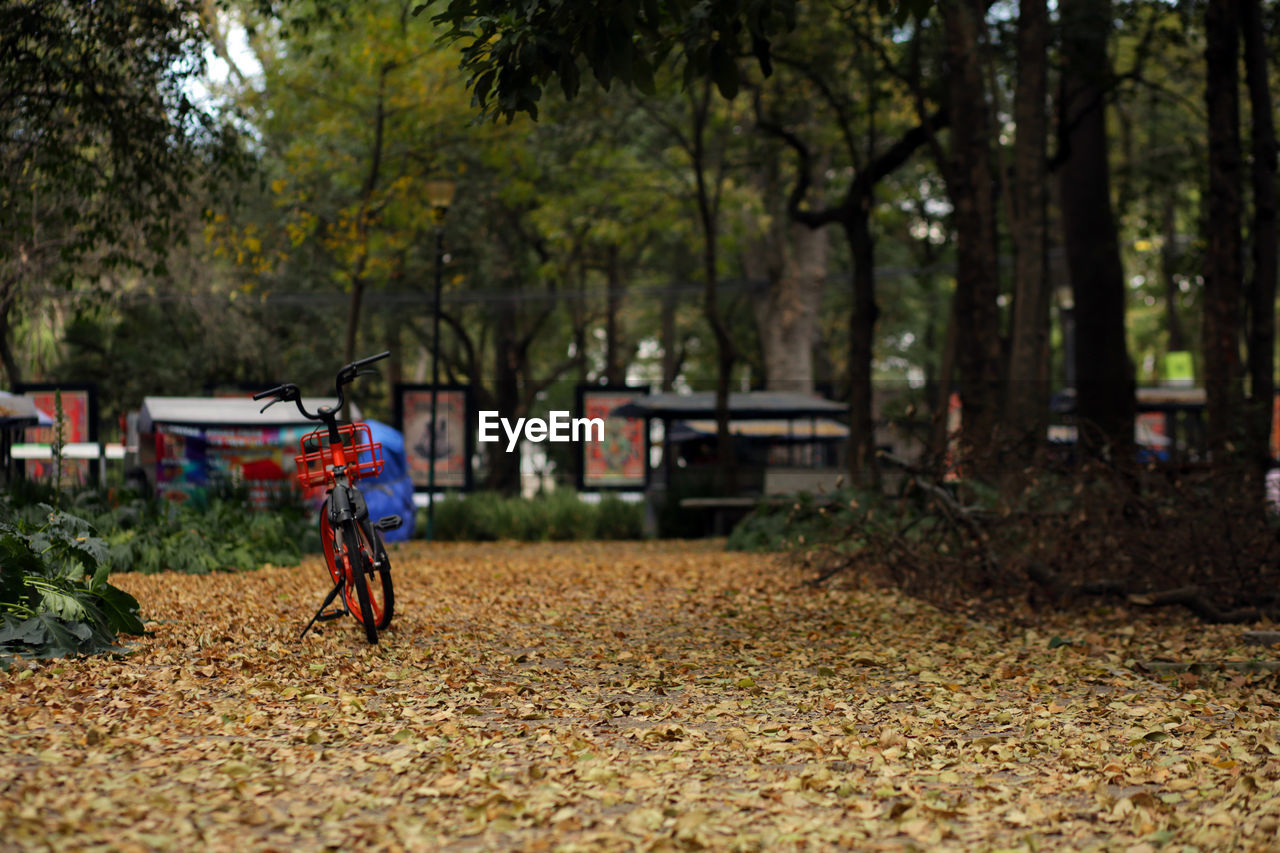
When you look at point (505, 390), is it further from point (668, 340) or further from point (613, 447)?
point (668, 340)

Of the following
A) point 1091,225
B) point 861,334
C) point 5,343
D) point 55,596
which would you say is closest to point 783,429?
point 861,334

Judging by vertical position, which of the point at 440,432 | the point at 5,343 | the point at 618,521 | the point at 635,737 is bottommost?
the point at 618,521

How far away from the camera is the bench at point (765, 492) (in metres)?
20.2

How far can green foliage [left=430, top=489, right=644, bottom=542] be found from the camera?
20359 mm

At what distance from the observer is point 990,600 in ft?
34.0

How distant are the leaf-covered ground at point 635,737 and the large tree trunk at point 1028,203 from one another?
5418 millimetres

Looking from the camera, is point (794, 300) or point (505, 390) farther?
point (505, 390)

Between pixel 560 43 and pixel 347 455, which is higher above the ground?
pixel 560 43

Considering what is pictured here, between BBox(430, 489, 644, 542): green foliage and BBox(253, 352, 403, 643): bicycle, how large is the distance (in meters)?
11.9

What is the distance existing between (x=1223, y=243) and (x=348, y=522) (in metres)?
8.18

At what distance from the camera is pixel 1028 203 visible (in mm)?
14945

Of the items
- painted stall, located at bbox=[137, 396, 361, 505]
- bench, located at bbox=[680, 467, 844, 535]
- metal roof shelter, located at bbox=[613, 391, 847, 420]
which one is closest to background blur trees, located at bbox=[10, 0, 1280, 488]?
metal roof shelter, located at bbox=[613, 391, 847, 420]

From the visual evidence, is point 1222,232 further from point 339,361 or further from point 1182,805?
point 339,361

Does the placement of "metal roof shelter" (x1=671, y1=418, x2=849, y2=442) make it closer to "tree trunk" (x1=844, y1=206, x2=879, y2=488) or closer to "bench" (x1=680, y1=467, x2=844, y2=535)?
"bench" (x1=680, y1=467, x2=844, y2=535)
